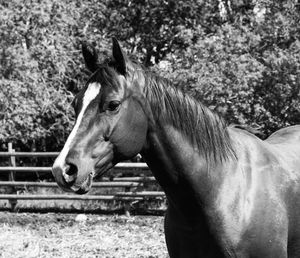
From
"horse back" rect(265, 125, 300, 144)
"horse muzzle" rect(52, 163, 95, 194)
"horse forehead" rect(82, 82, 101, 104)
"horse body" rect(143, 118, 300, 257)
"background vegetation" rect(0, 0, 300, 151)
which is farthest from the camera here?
"background vegetation" rect(0, 0, 300, 151)

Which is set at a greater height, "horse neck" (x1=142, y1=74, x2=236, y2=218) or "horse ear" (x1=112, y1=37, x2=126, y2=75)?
"horse ear" (x1=112, y1=37, x2=126, y2=75)

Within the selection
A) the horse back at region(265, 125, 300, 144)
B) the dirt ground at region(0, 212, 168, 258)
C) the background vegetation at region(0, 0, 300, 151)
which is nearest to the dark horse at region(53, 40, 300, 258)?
the horse back at region(265, 125, 300, 144)

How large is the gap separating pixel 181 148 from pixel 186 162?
81 millimetres

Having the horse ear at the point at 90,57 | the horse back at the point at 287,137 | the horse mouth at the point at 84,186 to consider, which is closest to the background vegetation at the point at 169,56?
the horse back at the point at 287,137

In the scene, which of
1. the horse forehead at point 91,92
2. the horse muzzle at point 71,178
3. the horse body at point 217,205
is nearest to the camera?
the horse muzzle at point 71,178

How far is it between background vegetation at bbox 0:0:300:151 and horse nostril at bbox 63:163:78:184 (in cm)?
658

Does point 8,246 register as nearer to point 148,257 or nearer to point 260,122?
point 148,257

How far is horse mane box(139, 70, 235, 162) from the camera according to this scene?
2967 mm

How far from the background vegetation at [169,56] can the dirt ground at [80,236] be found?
2.44 meters

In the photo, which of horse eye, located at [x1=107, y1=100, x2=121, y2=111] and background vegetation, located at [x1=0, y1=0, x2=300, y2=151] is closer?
horse eye, located at [x1=107, y1=100, x2=121, y2=111]

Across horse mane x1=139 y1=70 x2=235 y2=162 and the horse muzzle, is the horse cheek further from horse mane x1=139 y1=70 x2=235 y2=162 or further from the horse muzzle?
the horse muzzle

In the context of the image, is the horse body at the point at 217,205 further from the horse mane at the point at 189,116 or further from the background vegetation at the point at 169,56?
the background vegetation at the point at 169,56

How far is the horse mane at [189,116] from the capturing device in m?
2.97

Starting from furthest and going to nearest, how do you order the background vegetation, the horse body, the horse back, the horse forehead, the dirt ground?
the background vegetation < the dirt ground < the horse back < the horse body < the horse forehead
